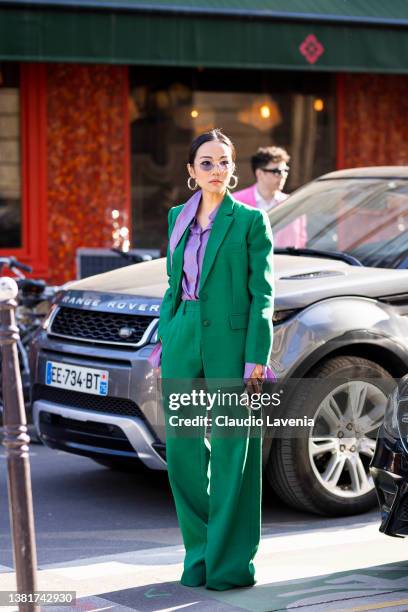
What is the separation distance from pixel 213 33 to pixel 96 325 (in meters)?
6.36

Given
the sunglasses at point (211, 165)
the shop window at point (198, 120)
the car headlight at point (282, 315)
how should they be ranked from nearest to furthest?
the sunglasses at point (211, 165) → the car headlight at point (282, 315) → the shop window at point (198, 120)

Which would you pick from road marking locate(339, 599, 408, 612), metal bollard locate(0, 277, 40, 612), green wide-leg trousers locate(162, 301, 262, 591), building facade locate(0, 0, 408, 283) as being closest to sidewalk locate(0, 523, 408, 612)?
road marking locate(339, 599, 408, 612)

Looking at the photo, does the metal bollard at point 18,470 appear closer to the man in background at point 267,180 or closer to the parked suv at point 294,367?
the parked suv at point 294,367

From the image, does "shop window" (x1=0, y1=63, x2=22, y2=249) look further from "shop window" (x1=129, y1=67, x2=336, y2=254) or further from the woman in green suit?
the woman in green suit

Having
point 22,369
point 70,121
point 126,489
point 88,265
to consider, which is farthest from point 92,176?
point 126,489

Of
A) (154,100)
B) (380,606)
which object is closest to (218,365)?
(380,606)

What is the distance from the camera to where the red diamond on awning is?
43.8 ft

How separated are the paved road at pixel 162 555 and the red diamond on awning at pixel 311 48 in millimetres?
6292

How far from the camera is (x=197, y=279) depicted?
A: 5652mm

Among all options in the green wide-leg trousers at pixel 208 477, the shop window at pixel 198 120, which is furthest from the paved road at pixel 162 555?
the shop window at pixel 198 120

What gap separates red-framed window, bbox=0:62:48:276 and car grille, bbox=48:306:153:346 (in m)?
6.40

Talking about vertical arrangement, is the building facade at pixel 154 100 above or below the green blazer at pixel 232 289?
above

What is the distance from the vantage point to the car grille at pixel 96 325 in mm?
7043

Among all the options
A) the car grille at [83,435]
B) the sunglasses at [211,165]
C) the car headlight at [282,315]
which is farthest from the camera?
the car grille at [83,435]
